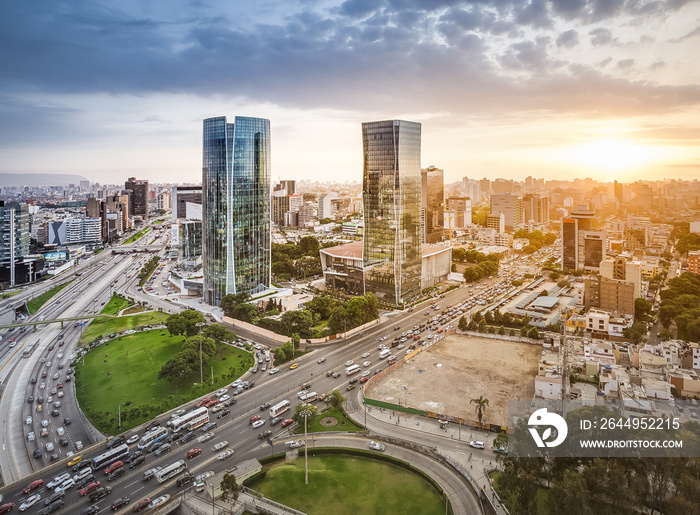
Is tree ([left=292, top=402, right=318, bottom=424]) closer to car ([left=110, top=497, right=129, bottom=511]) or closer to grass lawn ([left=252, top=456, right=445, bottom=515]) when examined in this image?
grass lawn ([left=252, top=456, right=445, bottom=515])

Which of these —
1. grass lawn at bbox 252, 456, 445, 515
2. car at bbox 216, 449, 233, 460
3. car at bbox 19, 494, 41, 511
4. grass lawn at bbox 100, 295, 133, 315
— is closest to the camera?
car at bbox 19, 494, 41, 511

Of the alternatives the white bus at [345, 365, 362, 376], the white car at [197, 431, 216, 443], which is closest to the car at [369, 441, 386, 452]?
the white car at [197, 431, 216, 443]

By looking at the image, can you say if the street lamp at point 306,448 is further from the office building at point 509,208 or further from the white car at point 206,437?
the office building at point 509,208

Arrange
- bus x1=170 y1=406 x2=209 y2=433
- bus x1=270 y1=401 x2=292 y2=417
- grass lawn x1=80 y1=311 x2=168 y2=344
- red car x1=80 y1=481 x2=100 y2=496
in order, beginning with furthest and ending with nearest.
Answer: grass lawn x1=80 y1=311 x2=168 y2=344 → bus x1=270 y1=401 x2=292 y2=417 → bus x1=170 y1=406 x2=209 y2=433 → red car x1=80 y1=481 x2=100 y2=496

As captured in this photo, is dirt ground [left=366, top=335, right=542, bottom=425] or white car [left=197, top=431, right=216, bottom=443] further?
dirt ground [left=366, top=335, right=542, bottom=425]

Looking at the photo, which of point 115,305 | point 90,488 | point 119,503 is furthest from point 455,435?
point 115,305

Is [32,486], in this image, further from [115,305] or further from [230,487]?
[115,305]

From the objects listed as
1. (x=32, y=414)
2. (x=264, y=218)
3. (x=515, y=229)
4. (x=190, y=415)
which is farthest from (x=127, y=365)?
(x=515, y=229)
